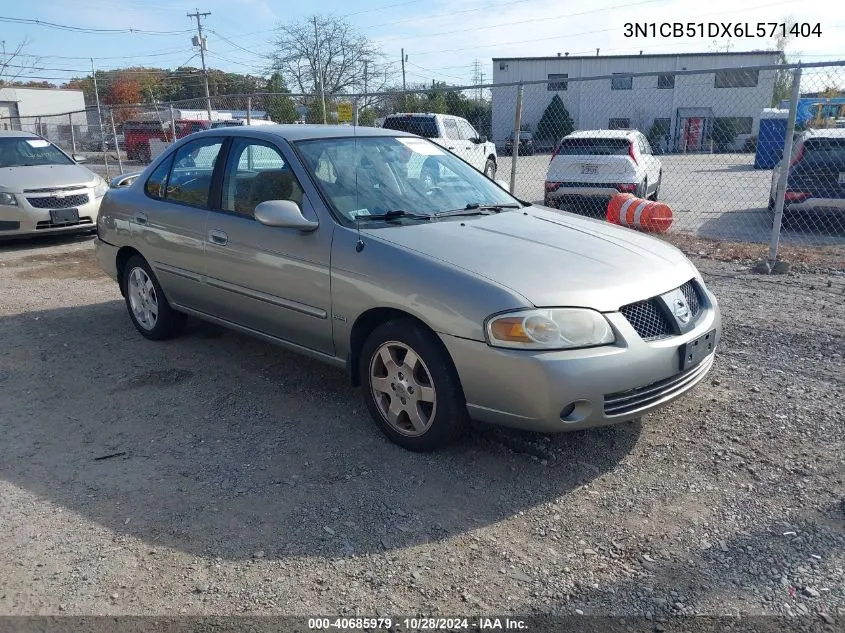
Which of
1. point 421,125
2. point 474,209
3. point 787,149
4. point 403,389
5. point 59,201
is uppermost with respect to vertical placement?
point 421,125

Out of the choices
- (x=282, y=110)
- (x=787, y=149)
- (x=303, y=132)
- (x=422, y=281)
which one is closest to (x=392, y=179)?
(x=303, y=132)

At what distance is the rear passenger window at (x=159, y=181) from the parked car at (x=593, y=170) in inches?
297

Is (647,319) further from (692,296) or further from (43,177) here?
(43,177)

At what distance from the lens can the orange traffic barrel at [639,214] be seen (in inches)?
392

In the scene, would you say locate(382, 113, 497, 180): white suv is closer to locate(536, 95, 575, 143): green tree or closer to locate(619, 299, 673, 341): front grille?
locate(619, 299, 673, 341): front grille

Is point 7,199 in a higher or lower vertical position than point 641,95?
lower

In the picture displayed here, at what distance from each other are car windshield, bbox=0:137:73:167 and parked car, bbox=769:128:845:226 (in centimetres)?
1101

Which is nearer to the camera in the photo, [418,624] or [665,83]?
[418,624]

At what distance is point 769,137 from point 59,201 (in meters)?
23.3

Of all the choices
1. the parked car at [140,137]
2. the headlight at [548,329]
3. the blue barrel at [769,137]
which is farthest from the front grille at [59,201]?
the blue barrel at [769,137]

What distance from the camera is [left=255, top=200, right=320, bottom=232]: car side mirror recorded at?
394 cm

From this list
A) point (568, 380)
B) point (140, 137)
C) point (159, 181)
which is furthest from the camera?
point (140, 137)

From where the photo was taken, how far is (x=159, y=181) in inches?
216

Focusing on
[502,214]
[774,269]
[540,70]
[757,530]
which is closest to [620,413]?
[757,530]
